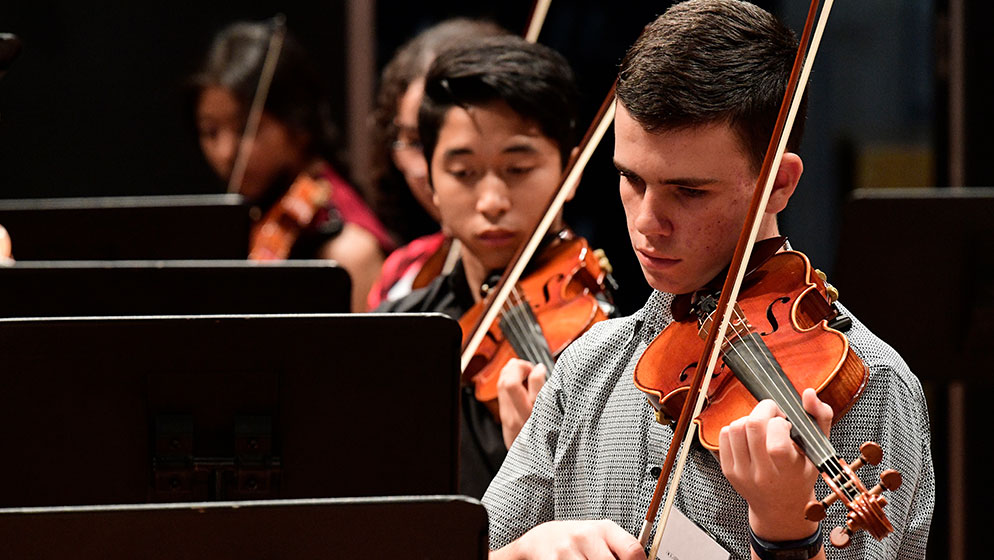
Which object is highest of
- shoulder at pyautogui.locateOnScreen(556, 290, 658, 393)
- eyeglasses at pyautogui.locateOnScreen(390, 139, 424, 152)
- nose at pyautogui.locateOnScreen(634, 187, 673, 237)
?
nose at pyautogui.locateOnScreen(634, 187, 673, 237)

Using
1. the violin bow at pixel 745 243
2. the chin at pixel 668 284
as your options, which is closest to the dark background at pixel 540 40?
the chin at pixel 668 284

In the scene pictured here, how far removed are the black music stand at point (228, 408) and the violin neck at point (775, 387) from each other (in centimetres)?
32

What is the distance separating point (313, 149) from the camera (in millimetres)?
3174

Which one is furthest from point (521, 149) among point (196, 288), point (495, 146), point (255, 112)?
point (255, 112)

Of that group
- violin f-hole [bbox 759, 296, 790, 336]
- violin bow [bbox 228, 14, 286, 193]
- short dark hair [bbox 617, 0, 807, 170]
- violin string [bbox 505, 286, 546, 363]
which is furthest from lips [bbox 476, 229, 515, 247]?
violin bow [bbox 228, 14, 286, 193]

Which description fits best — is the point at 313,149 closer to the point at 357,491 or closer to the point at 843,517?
the point at 357,491

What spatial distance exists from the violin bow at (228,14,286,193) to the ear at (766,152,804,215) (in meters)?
2.21

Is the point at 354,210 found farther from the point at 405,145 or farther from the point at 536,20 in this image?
the point at 536,20

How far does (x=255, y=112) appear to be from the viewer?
3084 mm

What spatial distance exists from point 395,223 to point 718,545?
2.08m

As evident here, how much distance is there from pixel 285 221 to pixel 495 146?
54.9 inches

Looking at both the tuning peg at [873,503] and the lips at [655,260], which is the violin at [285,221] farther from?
the tuning peg at [873,503]

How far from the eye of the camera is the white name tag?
97 centimetres

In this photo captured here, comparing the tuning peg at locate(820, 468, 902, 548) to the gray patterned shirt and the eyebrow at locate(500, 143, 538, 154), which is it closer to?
the gray patterned shirt
